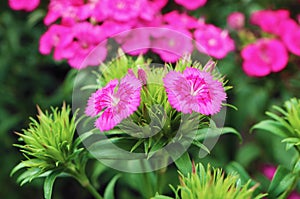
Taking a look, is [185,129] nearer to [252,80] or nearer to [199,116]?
[199,116]

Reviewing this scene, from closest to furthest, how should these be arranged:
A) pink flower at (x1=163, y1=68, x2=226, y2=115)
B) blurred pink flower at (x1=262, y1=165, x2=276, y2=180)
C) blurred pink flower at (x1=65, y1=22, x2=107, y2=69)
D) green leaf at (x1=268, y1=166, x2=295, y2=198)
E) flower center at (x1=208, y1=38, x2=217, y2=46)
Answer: pink flower at (x1=163, y1=68, x2=226, y2=115), green leaf at (x1=268, y1=166, x2=295, y2=198), blurred pink flower at (x1=65, y1=22, x2=107, y2=69), flower center at (x1=208, y1=38, x2=217, y2=46), blurred pink flower at (x1=262, y1=165, x2=276, y2=180)

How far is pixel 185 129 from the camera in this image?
1.11 metres

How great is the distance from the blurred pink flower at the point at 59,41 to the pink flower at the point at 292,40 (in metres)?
0.73

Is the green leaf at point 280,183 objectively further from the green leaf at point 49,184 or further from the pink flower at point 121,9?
the pink flower at point 121,9

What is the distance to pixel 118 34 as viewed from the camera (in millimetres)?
1577

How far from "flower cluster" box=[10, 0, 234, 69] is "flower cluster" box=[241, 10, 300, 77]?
126 mm

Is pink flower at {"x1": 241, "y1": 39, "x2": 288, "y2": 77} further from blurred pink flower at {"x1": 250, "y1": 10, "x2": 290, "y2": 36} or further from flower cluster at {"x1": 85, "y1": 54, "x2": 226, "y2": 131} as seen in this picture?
flower cluster at {"x1": 85, "y1": 54, "x2": 226, "y2": 131}

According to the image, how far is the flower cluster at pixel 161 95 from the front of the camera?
1030 millimetres

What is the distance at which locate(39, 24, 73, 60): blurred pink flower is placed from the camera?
5.21 feet

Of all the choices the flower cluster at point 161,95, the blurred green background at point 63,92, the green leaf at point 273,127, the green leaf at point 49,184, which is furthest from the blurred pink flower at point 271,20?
the green leaf at point 49,184

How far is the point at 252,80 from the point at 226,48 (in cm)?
39

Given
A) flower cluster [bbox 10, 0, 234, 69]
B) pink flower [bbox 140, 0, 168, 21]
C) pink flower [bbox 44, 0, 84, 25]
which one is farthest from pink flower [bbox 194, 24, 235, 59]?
pink flower [bbox 44, 0, 84, 25]

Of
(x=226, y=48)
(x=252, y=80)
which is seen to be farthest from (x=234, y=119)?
(x=226, y=48)

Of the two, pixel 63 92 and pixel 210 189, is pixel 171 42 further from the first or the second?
pixel 210 189
